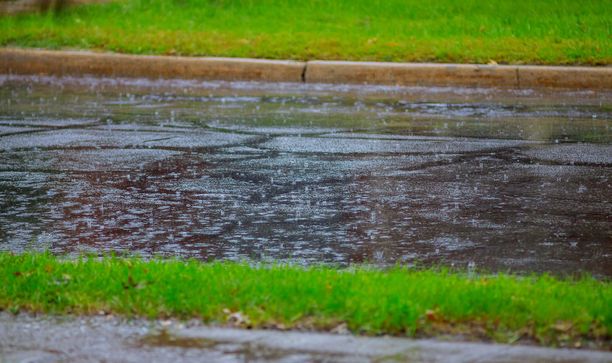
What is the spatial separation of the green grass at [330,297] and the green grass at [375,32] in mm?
7860

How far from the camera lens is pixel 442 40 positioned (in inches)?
556

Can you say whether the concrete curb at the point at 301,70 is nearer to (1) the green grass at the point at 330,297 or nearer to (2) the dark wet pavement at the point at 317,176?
(2) the dark wet pavement at the point at 317,176

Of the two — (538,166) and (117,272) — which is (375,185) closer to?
(538,166)

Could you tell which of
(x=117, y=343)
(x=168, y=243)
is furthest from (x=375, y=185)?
(x=117, y=343)

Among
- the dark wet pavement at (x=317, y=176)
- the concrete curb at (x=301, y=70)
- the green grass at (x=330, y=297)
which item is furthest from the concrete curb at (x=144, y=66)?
the green grass at (x=330, y=297)

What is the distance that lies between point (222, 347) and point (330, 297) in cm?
63

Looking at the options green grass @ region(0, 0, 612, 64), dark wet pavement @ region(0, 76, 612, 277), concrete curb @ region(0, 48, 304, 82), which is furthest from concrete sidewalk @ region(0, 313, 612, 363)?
concrete curb @ region(0, 48, 304, 82)

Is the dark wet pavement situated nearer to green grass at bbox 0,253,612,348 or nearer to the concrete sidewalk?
green grass at bbox 0,253,612,348

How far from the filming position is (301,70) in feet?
44.3

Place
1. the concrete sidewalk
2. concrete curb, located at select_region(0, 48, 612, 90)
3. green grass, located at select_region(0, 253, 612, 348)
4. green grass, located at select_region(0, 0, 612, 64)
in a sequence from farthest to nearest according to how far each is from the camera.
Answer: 1. green grass, located at select_region(0, 0, 612, 64)
2. concrete curb, located at select_region(0, 48, 612, 90)
3. green grass, located at select_region(0, 253, 612, 348)
4. the concrete sidewalk

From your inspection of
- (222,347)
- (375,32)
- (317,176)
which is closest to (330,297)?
(222,347)

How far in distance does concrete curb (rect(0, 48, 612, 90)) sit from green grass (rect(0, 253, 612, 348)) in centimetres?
813

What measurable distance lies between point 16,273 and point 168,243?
119 centimetres

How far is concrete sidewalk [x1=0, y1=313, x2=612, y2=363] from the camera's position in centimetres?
398
